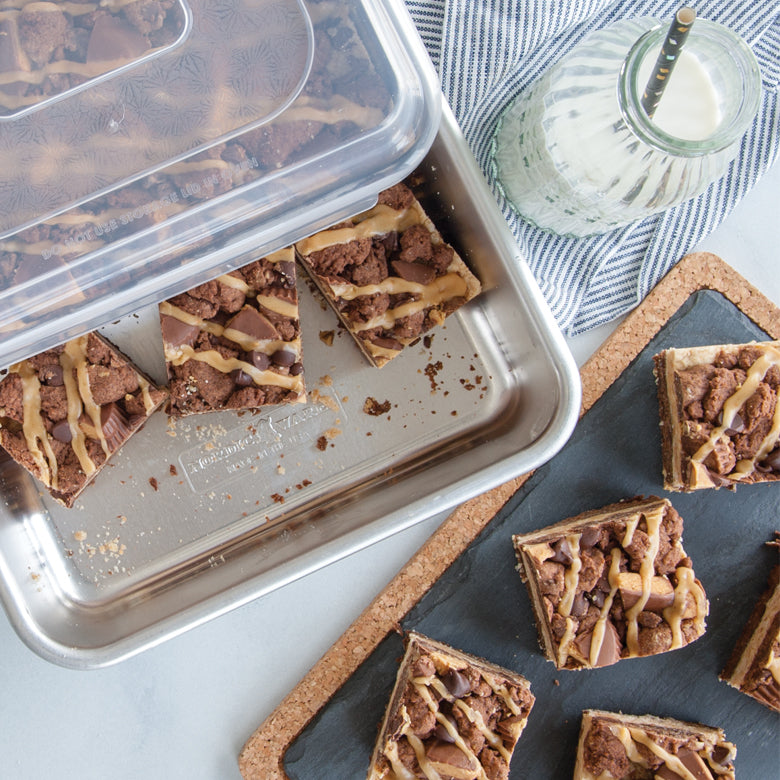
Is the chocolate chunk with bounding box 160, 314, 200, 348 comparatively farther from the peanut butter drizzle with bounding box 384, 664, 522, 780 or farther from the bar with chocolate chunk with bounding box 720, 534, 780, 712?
the bar with chocolate chunk with bounding box 720, 534, 780, 712

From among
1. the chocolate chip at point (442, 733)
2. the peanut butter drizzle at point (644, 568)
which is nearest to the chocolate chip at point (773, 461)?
the peanut butter drizzle at point (644, 568)

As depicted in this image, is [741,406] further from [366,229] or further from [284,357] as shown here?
[284,357]

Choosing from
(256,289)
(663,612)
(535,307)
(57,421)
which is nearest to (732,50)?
(535,307)

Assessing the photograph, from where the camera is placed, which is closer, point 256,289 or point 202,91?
point 202,91

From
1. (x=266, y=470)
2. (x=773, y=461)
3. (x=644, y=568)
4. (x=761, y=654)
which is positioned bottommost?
(x=761, y=654)

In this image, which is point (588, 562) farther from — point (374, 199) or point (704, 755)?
point (374, 199)

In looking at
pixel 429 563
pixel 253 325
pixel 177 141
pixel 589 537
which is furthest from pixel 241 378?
pixel 589 537

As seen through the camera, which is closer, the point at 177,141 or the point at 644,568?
the point at 177,141
